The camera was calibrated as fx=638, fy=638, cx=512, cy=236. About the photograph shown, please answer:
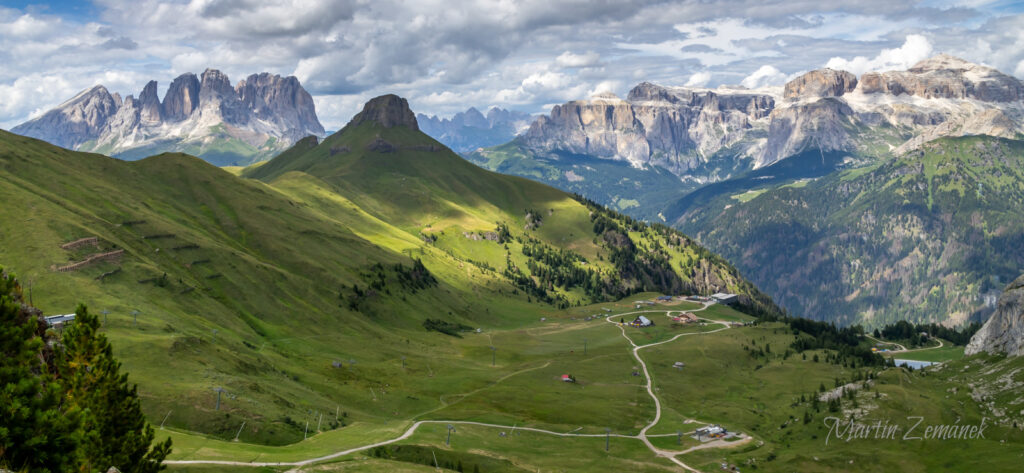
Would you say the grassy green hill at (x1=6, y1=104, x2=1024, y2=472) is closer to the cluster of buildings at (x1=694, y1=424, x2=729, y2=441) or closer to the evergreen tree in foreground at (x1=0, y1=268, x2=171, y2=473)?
the cluster of buildings at (x1=694, y1=424, x2=729, y2=441)

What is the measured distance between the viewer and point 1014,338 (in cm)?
14050

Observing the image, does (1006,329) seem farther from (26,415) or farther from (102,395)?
(26,415)

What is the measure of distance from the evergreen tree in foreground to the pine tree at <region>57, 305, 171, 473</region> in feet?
0.21

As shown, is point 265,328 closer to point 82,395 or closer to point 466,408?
point 466,408

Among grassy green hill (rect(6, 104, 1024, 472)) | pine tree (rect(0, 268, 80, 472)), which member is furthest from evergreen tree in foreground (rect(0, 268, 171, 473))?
grassy green hill (rect(6, 104, 1024, 472))

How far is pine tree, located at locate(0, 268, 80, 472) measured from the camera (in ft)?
117

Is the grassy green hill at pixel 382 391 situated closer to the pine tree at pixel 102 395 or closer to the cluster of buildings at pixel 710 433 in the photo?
the cluster of buildings at pixel 710 433

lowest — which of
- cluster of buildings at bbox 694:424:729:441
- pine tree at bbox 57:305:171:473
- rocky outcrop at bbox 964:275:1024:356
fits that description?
cluster of buildings at bbox 694:424:729:441

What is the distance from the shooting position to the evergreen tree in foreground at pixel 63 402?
3628cm

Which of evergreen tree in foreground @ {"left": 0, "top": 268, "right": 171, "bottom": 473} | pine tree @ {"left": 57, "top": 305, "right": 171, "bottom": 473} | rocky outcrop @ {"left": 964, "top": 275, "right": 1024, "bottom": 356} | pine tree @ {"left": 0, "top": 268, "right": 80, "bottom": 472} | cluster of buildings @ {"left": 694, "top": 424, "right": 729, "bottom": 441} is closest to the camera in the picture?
pine tree @ {"left": 0, "top": 268, "right": 80, "bottom": 472}

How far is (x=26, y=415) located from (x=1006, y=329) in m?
178

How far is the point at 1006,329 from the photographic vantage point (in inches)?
5723

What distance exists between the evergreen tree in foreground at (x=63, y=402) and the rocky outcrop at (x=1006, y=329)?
16094cm

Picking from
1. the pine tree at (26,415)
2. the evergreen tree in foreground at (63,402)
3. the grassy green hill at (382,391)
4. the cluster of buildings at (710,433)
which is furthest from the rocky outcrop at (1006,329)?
the pine tree at (26,415)
